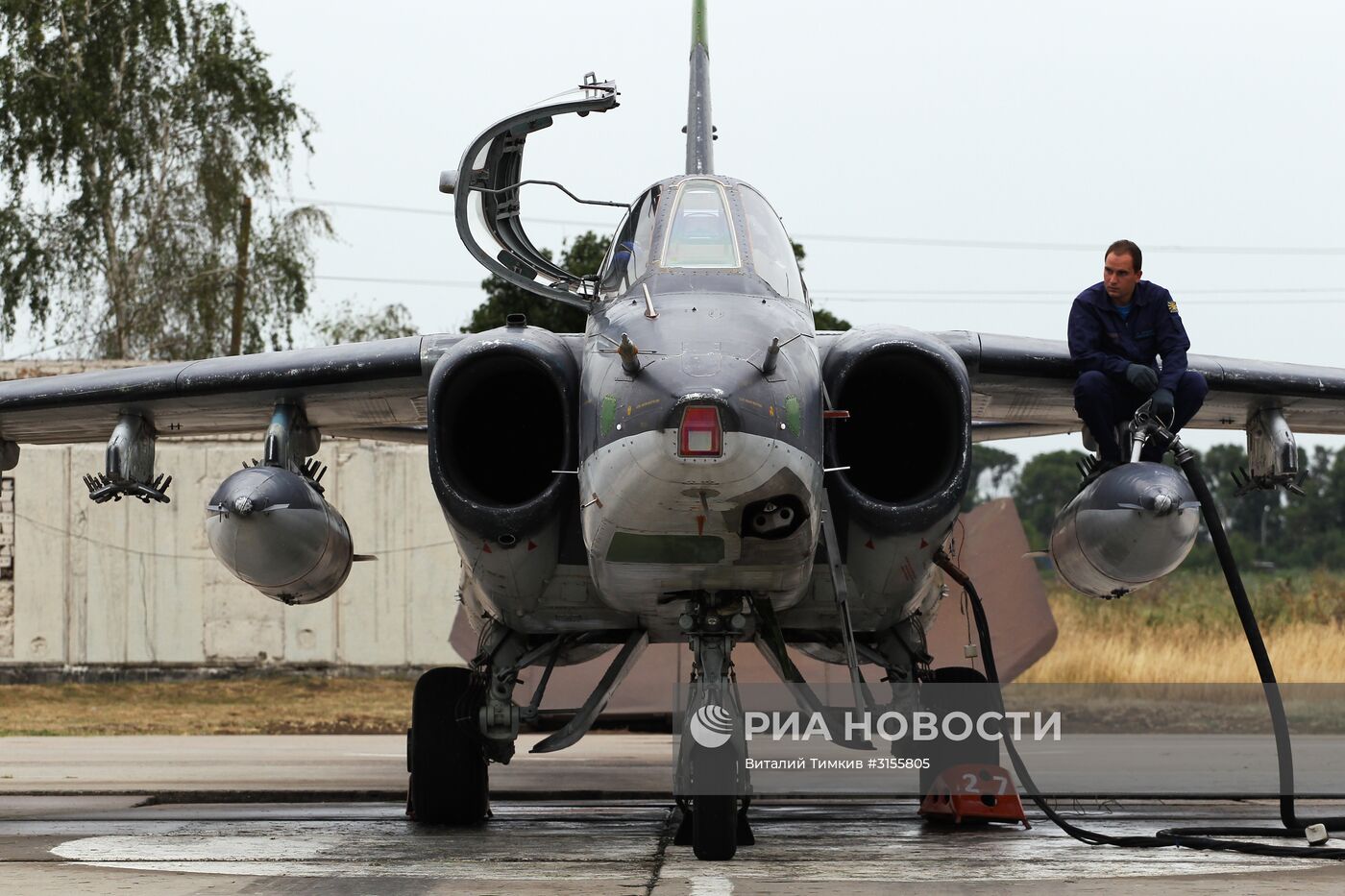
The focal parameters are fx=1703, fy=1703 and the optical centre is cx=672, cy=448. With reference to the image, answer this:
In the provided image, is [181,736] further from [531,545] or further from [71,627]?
[531,545]

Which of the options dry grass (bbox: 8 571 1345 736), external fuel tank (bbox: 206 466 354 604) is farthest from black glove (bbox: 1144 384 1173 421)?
dry grass (bbox: 8 571 1345 736)

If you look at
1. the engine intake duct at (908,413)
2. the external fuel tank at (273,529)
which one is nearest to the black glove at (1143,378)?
the engine intake duct at (908,413)

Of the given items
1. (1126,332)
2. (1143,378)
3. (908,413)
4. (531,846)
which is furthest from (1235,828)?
(531,846)

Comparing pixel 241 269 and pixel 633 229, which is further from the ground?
pixel 241 269

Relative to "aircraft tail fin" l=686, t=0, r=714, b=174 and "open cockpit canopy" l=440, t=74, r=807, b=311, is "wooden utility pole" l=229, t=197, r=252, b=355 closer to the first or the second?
"aircraft tail fin" l=686, t=0, r=714, b=174

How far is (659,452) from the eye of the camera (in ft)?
18.6

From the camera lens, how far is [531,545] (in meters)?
6.92

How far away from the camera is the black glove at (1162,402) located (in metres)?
6.98

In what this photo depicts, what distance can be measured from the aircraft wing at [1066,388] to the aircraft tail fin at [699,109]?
74.5 inches

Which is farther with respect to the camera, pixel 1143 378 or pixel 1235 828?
pixel 1235 828

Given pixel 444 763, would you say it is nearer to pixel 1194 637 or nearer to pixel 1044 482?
pixel 1194 637

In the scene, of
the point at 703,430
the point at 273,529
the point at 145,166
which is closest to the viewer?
the point at 703,430

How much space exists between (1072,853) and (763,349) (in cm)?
251

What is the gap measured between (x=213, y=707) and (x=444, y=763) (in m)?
13.6
